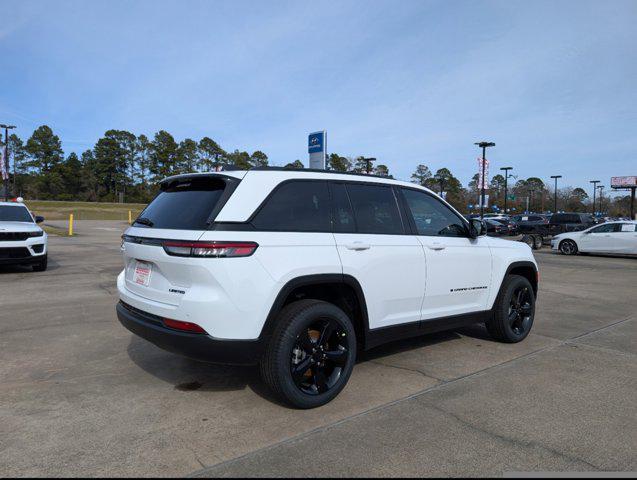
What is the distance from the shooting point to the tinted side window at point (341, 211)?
12.7 ft

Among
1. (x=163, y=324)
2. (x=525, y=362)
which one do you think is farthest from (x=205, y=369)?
(x=525, y=362)

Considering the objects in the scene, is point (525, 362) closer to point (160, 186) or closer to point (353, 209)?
point (353, 209)

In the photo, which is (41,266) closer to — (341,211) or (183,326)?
(183,326)

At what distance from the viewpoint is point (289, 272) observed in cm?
337

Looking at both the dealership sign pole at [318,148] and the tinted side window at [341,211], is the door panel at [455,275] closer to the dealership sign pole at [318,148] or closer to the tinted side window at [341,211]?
the tinted side window at [341,211]

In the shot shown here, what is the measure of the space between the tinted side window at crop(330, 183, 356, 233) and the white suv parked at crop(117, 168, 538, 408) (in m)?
0.01

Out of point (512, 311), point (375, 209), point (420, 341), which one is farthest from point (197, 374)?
point (512, 311)

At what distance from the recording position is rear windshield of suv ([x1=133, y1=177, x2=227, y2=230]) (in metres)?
3.39

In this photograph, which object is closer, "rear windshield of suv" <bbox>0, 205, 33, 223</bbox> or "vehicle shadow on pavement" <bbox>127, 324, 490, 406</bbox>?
"vehicle shadow on pavement" <bbox>127, 324, 490, 406</bbox>

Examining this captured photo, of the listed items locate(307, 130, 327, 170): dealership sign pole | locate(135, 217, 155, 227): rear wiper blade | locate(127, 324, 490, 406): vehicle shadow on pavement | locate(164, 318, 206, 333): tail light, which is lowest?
locate(127, 324, 490, 406): vehicle shadow on pavement

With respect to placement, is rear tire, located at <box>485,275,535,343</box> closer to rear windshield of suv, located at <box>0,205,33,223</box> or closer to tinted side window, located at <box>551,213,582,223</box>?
rear windshield of suv, located at <box>0,205,33,223</box>

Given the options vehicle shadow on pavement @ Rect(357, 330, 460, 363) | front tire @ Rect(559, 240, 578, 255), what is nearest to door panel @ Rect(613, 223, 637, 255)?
front tire @ Rect(559, 240, 578, 255)

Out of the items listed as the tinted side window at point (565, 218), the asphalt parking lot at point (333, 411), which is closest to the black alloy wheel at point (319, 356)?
the asphalt parking lot at point (333, 411)

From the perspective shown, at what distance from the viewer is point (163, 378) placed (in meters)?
4.17
